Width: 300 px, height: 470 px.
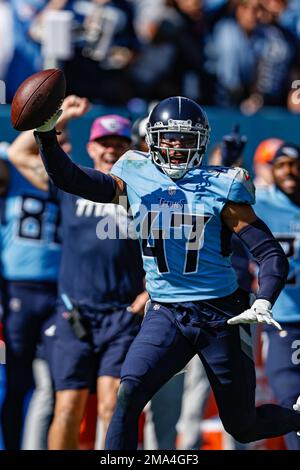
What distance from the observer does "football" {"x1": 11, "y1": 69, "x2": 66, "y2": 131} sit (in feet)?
16.0

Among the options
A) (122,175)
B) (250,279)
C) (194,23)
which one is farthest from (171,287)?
(194,23)

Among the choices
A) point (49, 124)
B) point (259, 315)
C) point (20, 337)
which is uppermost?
point (49, 124)

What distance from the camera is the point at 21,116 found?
4.90 m

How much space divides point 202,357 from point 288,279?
1.45m

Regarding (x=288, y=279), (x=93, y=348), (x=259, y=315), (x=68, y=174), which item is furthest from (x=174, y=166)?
(x=288, y=279)

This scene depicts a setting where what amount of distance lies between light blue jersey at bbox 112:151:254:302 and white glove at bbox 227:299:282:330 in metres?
0.36

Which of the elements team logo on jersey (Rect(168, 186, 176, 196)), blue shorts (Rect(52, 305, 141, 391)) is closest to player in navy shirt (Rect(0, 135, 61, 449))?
blue shorts (Rect(52, 305, 141, 391))

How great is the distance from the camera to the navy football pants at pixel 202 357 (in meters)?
5.00

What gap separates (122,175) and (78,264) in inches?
44.3

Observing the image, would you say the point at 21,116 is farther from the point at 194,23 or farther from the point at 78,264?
the point at 194,23

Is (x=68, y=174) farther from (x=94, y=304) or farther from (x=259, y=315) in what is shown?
(x=94, y=304)

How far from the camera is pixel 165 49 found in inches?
373

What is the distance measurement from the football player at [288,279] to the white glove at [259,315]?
1.48m

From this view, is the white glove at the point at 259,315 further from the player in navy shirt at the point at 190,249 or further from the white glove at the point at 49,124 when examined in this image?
the white glove at the point at 49,124
